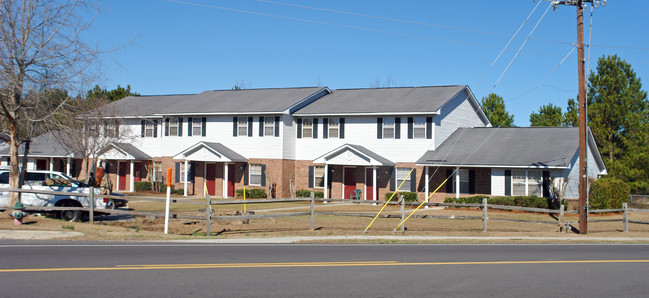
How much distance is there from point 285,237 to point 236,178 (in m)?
20.9

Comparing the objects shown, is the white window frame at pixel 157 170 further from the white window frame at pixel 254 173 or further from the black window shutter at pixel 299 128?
the black window shutter at pixel 299 128

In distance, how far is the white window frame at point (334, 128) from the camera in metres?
36.6

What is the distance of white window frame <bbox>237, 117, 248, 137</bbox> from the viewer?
38.1 meters

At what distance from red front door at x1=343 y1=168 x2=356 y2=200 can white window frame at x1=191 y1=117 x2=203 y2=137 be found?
35.5 ft

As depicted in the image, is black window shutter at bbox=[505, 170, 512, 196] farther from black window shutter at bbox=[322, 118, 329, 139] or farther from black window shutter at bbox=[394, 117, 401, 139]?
black window shutter at bbox=[322, 118, 329, 139]

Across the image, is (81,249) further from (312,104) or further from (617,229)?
(312,104)

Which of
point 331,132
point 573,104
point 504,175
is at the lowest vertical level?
point 504,175

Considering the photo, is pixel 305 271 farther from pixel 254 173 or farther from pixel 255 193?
pixel 254 173

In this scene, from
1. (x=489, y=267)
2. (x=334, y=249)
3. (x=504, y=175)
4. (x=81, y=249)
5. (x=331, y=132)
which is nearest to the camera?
(x=489, y=267)

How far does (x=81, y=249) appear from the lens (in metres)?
13.6

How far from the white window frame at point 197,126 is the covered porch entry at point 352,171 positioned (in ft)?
29.7

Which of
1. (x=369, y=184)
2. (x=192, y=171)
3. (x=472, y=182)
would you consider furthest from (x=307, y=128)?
(x=472, y=182)

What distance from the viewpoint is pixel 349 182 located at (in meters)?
36.2

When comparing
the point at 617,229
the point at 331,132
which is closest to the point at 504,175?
the point at 617,229
